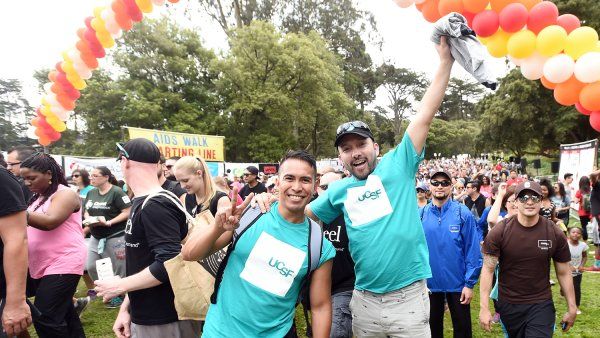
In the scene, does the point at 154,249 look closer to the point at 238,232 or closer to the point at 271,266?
the point at 238,232

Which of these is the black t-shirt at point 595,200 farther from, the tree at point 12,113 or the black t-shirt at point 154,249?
the tree at point 12,113

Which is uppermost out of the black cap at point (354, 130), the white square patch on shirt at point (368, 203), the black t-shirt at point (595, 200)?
the black cap at point (354, 130)

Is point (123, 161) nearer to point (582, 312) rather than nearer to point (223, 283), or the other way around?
point (223, 283)

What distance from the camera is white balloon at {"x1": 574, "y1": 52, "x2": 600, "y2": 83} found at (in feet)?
15.1

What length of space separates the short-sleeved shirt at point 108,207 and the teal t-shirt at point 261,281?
3860 mm

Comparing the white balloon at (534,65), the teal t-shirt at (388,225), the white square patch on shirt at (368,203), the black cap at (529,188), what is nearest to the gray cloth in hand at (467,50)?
the teal t-shirt at (388,225)

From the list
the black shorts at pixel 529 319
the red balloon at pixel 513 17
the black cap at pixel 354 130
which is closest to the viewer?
the black cap at pixel 354 130

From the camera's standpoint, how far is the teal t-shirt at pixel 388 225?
2314 mm

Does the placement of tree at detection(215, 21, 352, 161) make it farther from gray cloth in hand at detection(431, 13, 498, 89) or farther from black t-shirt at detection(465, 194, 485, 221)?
gray cloth in hand at detection(431, 13, 498, 89)

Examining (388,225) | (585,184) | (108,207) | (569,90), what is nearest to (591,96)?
(569,90)

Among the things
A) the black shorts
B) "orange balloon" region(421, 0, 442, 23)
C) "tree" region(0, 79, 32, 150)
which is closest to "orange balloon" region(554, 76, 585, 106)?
"orange balloon" region(421, 0, 442, 23)

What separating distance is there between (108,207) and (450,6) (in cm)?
536

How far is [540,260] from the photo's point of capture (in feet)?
9.41

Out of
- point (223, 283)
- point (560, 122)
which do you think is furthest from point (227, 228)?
point (560, 122)
